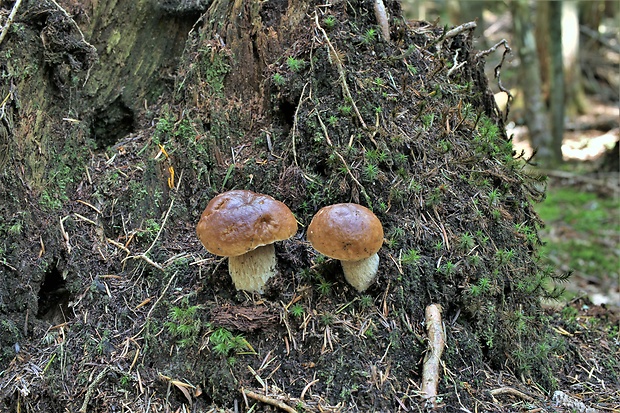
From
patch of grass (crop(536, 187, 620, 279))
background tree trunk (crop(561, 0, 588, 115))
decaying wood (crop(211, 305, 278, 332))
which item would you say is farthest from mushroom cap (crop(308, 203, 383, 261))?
background tree trunk (crop(561, 0, 588, 115))

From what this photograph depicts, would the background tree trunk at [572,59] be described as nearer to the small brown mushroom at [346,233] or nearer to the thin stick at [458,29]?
the thin stick at [458,29]

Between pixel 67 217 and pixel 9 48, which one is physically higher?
pixel 9 48

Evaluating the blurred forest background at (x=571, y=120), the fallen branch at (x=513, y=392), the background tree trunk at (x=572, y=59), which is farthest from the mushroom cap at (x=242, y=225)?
the background tree trunk at (x=572, y=59)

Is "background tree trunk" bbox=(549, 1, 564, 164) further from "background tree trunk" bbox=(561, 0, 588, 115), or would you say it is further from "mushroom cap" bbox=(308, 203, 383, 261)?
"mushroom cap" bbox=(308, 203, 383, 261)

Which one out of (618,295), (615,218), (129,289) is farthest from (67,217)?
(615,218)

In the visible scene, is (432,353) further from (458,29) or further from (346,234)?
(458,29)

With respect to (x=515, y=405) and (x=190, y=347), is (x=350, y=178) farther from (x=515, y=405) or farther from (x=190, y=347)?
(x=515, y=405)
